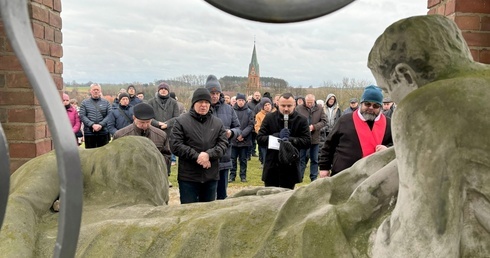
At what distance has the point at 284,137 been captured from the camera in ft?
17.5

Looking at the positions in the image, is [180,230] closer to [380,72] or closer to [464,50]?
[380,72]

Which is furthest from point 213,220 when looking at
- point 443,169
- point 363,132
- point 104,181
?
point 363,132

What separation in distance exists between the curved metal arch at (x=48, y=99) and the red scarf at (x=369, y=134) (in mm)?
3748

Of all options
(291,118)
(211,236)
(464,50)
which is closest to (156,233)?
(211,236)

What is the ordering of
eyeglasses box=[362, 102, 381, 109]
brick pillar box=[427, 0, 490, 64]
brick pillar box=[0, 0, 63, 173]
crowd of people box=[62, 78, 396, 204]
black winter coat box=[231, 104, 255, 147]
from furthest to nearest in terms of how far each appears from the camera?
black winter coat box=[231, 104, 255, 147] → crowd of people box=[62, 78, 396, 204] → eyeglasses box=[362, 102, 381, 109] → brick pillar box=[0, 0, 63, 173] → brick pillar box=[427, 0, 490, 64]

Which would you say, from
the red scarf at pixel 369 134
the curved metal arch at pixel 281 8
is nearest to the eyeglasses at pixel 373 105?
the red scarf at pixel 369 134

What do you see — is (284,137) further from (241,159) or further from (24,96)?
(241,159)

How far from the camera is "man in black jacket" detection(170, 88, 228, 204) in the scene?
4.60m

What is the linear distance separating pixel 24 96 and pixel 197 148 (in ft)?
6.02

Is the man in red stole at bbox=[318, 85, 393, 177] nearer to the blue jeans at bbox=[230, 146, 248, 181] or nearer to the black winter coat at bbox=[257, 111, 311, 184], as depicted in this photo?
the black winter coat at bbox=[257, 111, 311, 184]

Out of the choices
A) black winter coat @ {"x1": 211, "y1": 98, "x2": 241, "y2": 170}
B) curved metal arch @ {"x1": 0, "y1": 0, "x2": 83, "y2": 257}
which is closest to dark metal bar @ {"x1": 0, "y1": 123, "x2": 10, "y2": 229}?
curved metal arch @ {"x1": 0, "y1": 0, "x2": 83, "y2": 257}

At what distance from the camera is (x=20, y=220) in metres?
1.92

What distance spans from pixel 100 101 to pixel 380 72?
21.9ft

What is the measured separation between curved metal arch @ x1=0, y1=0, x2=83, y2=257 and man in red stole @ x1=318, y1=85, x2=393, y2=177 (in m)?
3.68
